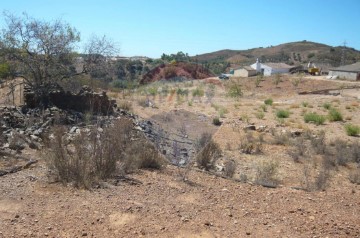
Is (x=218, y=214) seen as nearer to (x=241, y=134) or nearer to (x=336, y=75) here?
(x=241, y=134)

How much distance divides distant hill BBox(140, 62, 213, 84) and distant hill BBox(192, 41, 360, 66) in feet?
132

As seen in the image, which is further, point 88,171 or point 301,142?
point 301,142

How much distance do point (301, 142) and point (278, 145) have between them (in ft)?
2.68

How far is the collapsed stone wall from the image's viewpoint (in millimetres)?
14359

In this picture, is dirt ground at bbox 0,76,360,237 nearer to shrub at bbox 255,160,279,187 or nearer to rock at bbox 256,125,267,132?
shrub at bbox 255,160,279,187

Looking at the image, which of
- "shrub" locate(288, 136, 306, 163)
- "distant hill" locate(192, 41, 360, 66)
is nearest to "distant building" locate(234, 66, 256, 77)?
"distant hill" locate(192, 41, 360, 66)

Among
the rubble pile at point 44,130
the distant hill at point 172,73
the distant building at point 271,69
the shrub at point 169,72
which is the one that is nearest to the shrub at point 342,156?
the rubble pile at point 44,130

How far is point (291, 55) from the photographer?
397 feet

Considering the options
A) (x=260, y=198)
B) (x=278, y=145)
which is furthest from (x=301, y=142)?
(x=260, y=198)

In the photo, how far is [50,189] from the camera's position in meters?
6.04

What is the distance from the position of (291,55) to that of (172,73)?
71.4 metres

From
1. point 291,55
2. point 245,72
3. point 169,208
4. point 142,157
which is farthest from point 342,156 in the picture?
point 291,55

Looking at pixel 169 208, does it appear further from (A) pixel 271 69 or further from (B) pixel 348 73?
(A) pixel 271 69

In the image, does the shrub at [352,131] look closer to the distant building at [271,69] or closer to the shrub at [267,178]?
the shrub at [267,178]
